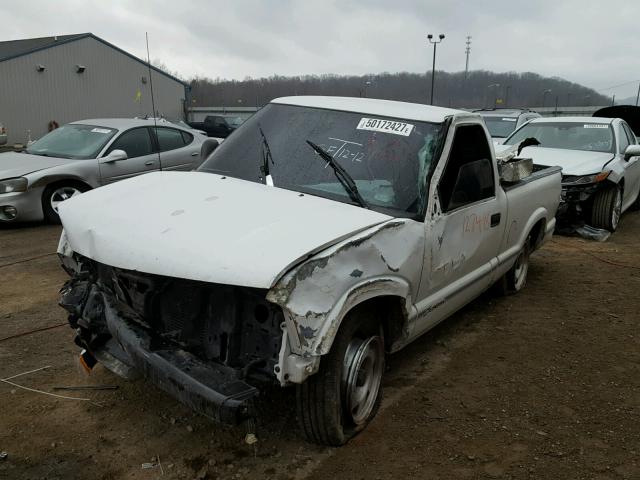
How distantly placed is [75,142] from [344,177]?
6.73 meters

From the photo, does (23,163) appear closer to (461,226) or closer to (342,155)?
(342,155)

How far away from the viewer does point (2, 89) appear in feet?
89.7

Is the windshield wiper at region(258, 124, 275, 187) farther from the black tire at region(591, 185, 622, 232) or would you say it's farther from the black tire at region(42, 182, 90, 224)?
the black tire at region(591, 185, 622, 232)

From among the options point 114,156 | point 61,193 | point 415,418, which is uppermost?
point 114,156

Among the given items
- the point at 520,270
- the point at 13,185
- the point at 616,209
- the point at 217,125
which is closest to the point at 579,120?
the point at 616,209

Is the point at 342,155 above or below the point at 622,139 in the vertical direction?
above

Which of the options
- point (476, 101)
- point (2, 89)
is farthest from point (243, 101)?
point (2, 89)

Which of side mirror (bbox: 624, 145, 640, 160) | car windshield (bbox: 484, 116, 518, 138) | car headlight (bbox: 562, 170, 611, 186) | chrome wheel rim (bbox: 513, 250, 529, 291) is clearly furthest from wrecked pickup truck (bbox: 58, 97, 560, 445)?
car windshield (bbox: 484, 116, 518, 138)

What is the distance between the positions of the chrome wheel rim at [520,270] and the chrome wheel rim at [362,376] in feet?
9.39

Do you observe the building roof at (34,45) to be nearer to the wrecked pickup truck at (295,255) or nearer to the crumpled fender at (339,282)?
the wrecked pickup truck at (295,255)

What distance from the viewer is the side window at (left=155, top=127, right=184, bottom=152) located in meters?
9.30

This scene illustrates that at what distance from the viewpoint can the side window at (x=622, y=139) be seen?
8.63 metres

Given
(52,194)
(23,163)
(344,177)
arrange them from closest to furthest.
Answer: (344,177) < (52,194) < (23,163)

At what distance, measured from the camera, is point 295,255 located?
2.40m
